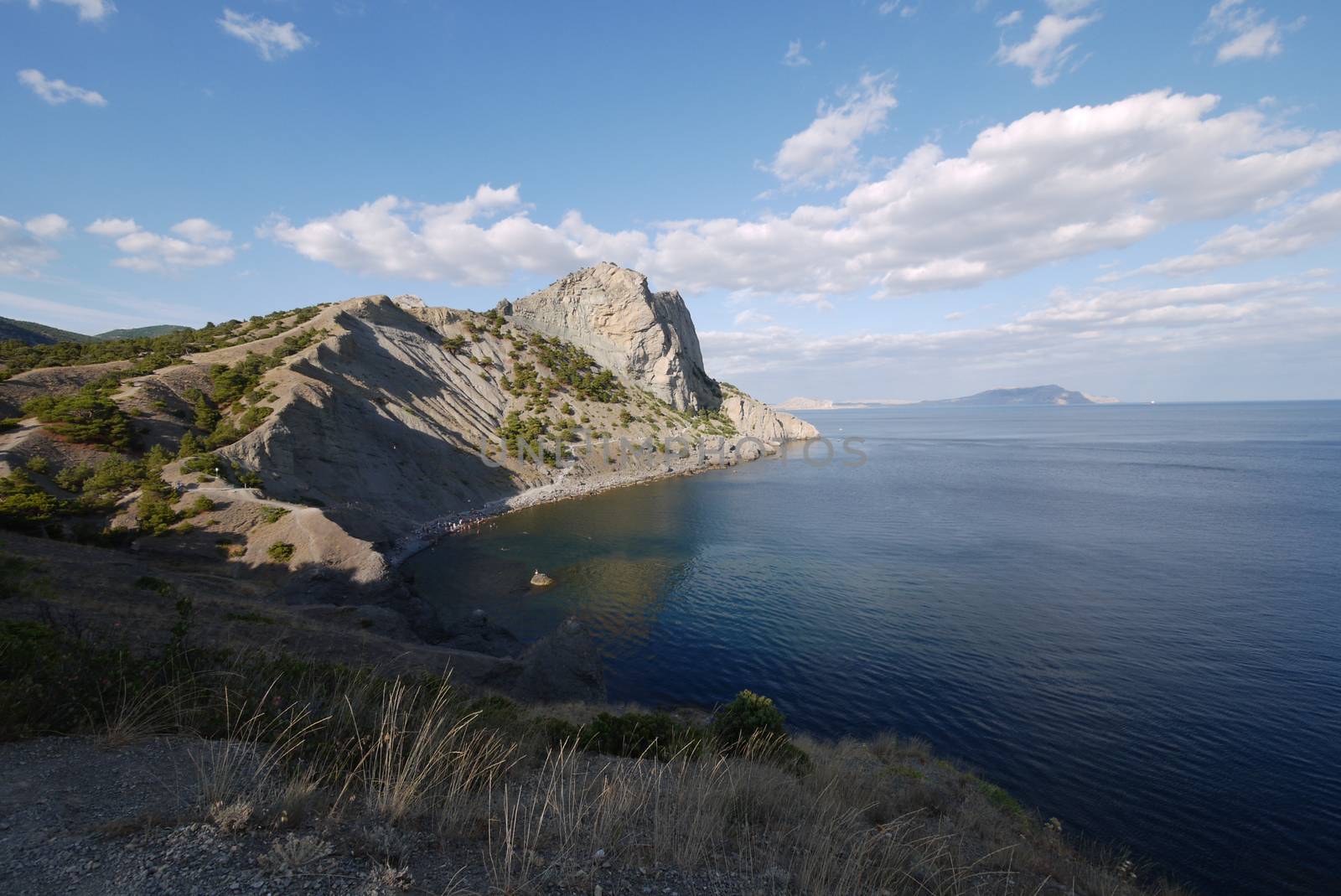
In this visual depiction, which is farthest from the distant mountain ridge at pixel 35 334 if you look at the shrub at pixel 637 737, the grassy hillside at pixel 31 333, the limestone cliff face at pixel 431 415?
the shrub at pixel 637 737

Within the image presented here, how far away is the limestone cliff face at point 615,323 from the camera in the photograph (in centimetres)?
11156

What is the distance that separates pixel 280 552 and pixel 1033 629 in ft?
125

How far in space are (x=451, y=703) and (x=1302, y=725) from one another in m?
28.1

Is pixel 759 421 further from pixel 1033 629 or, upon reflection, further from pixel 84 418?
pixel 84 418

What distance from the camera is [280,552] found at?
28.2 meters

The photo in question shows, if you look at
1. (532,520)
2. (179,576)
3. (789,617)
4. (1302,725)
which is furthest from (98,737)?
(532,520)

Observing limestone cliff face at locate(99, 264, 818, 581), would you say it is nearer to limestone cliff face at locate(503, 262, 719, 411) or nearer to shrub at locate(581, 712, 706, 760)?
limestone cliff face at locate(503, 262, 719, 411)

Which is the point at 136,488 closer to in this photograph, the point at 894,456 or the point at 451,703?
the point at 451,703

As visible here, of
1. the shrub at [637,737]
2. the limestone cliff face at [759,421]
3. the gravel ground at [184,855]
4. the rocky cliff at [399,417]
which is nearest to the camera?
the gravel ground at [184,855]

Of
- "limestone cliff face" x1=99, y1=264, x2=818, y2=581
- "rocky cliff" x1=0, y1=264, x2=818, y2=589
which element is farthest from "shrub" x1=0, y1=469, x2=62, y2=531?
"limestone cliff face" x1=99, y1=264, x2=818, y2=581

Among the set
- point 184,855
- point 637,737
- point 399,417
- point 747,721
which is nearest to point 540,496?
point 399,417

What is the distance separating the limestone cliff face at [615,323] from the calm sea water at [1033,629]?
189ft

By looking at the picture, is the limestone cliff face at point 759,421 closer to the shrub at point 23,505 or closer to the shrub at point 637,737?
the shrub at point 23,505

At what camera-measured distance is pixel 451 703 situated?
9.30 metres
